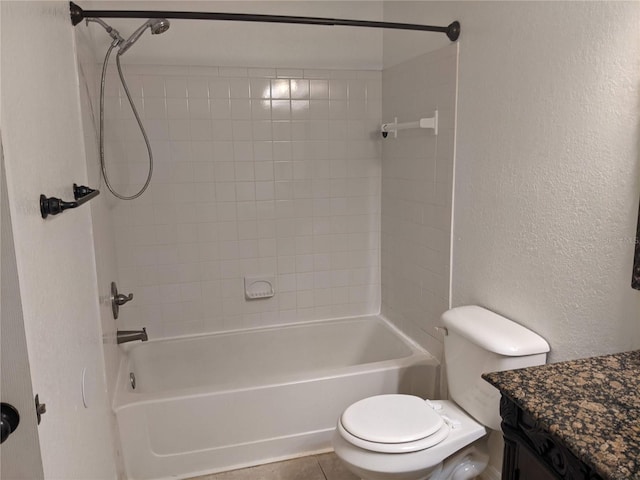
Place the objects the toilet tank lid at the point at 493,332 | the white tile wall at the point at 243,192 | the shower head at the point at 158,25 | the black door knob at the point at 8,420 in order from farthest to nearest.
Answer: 1. the white tile wall at the point at 243,192
2. the shower head at the point at 158,25
3. the toilet tank lid at the point at 493,332
4. the black door knob at the point at 8,420

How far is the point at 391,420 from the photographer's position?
1.74m

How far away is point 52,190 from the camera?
1169mm

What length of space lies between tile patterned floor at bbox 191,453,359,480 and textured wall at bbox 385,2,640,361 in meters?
0.96

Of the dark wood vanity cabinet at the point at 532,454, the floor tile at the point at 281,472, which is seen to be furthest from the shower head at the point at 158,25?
the floor tile at the point at 281,472

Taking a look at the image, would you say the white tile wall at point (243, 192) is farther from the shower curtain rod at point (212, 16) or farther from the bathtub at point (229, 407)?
the shower curtain rod at point (212, 16)

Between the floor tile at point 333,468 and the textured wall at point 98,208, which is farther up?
the textured wall at point 98,208

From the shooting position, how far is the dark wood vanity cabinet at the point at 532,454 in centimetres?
95

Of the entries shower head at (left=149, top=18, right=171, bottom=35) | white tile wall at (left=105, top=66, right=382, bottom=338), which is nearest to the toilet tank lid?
white tile wall at (left=105, top=66, right=382, bottom=338)

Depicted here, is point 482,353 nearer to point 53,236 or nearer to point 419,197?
point 419,197

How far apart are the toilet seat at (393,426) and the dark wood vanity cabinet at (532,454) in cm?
48

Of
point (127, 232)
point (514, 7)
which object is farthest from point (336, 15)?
point (127, 232)

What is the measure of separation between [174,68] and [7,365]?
78.3 inches

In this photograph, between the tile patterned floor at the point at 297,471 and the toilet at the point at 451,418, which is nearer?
the toilet at the point at 451,418

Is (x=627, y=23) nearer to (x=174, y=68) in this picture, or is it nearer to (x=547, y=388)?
(x=547, y=388)
